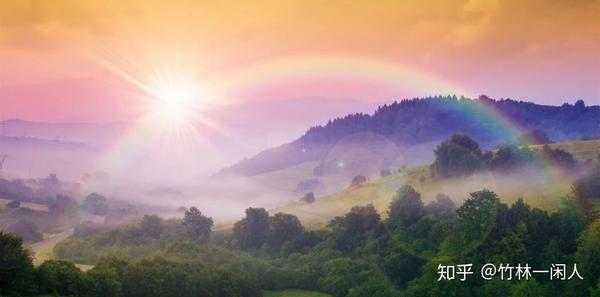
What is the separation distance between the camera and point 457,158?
168 m

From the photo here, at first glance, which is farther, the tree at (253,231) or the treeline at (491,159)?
the treeline at (491,159)

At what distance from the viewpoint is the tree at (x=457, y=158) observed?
165250mm

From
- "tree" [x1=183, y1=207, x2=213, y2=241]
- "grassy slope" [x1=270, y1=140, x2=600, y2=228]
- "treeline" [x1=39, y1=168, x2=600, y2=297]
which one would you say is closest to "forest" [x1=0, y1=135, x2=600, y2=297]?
"treeline" [x1=39, y1=168, x2=600, y2=297]

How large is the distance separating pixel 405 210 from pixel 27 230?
14279 cm

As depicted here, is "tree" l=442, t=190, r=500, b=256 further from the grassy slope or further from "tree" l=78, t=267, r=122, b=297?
"tree" l=78, t=267, r=122, b=297

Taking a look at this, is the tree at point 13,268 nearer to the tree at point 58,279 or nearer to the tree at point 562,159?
the tree at point 58,279

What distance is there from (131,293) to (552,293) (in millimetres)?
54641

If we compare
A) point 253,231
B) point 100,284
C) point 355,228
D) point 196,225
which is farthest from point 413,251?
point 196,225

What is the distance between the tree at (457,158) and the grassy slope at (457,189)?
3.65 m

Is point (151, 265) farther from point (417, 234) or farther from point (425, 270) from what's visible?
point (417, 234)

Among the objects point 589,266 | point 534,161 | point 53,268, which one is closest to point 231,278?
point 53,268

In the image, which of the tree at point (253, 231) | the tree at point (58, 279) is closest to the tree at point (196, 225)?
the tree at point (253, 231)

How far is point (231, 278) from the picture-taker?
81.4 m

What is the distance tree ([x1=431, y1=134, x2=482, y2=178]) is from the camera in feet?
542
